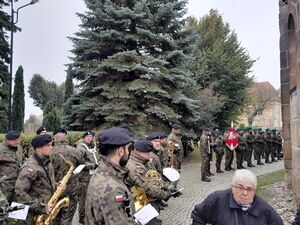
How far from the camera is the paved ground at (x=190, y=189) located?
883cm

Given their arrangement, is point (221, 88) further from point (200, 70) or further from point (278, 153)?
point (278, 153)

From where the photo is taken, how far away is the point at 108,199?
9.09ft

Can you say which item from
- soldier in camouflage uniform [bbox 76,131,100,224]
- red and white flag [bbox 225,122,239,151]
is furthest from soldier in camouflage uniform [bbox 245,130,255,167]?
soldier in camouflage uniform [bbox 76,131,100,224]

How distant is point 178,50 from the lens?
61.7 ft

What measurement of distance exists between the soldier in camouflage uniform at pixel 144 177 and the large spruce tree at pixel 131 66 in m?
11.8

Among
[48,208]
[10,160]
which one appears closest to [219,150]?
[10,160]

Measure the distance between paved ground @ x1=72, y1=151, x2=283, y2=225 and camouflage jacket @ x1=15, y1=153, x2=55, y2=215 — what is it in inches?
140

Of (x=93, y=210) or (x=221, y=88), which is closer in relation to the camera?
(x=93, y=210)

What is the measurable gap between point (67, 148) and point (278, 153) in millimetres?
17536

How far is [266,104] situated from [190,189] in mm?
67309

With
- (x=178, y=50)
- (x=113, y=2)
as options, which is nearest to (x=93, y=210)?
(x=178, y=50)

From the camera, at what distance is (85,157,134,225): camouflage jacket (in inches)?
108

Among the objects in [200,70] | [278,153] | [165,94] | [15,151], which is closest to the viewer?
[15,151]

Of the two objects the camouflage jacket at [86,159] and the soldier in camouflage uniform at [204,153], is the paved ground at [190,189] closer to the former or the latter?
the soldier in camouflage uniform at [204,153]
